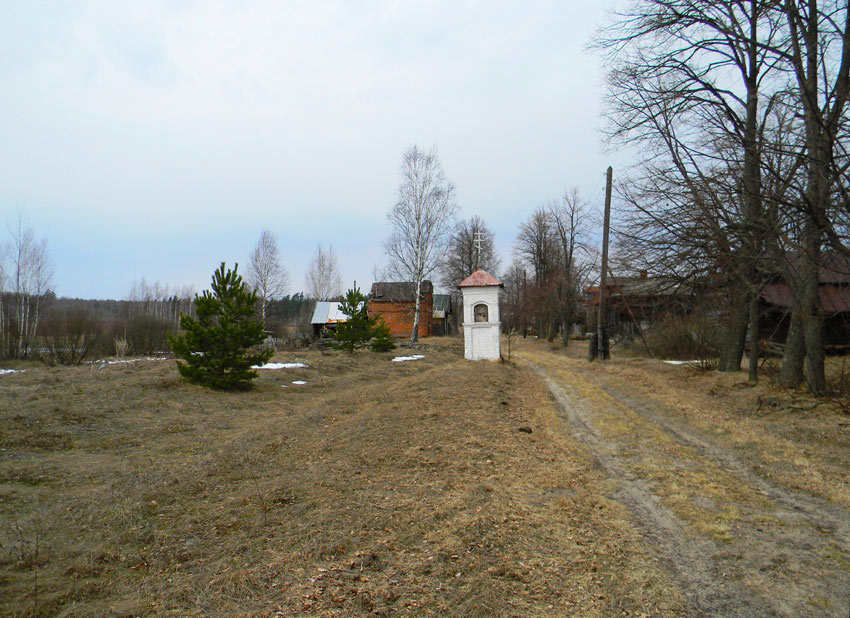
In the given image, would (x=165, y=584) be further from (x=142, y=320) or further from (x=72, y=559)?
(x=142, y=320)

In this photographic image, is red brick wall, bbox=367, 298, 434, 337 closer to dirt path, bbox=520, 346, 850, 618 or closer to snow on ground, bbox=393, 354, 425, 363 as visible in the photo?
snow on ground, bbox=393, 354, 425, 363

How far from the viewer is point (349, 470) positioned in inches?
220

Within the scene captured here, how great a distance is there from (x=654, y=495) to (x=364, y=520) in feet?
9.22

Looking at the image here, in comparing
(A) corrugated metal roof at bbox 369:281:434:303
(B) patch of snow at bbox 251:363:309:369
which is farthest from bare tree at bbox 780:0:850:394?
(A) corrugated metal roof at bbox 369:281:434:303

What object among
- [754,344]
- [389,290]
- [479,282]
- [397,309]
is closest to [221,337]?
[479,282]

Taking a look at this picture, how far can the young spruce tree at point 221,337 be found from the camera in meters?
11.9

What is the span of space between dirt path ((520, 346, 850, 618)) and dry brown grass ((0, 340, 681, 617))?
0.28 meters

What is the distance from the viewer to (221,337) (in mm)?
11961

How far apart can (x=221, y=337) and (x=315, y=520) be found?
8772 mm

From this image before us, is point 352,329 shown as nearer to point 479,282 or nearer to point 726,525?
point 479,282

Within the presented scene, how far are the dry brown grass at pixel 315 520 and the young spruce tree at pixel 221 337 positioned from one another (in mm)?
3138

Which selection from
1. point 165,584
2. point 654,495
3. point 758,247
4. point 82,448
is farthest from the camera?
point 758,247

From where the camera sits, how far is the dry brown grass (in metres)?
3.01

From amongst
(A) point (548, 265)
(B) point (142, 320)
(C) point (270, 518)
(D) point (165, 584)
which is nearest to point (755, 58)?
(C) point (270, 518)
